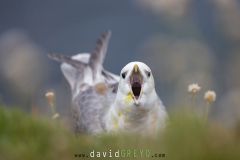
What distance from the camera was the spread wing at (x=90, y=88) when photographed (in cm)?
603

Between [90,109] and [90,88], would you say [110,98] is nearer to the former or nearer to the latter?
[90,109]

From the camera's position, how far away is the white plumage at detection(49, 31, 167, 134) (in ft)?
16.6

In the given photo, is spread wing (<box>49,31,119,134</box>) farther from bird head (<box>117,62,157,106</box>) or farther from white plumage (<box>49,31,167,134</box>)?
bird head (<box>117,62,157,106</box>)

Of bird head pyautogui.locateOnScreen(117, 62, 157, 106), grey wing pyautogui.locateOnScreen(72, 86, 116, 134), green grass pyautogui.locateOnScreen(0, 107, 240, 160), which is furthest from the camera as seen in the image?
grey wing pyautogui.locateOnScreen(72, 86, 116, 134)

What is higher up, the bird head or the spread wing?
the spread wing

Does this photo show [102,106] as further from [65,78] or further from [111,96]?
[65,78]

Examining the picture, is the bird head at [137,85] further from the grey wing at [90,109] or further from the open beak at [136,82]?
the grey wing at [90,109]

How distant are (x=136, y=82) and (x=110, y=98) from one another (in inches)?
41.6

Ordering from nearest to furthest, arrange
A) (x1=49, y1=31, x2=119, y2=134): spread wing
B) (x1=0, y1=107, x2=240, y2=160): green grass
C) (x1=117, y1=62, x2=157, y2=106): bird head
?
(x1=0, y1=107, x2=240, y2=160): green grass
(x1=117, y1=62, x2=157, y2=106): bird head
(x1=49, y1=31, x2=119, y2=134): spread wing

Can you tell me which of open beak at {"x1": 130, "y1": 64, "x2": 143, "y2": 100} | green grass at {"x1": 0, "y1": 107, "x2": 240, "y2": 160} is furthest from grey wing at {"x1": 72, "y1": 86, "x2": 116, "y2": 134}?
green grass at {"x1": 0, "y1": 107, "x2": 240, "y2": 160}

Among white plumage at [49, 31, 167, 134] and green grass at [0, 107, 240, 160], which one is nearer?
green grass at [0, 107, 240, 160]

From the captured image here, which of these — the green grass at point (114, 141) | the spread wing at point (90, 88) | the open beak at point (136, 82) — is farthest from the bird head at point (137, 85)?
the green grass at point (114, 141)

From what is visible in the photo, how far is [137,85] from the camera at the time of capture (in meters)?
5.18

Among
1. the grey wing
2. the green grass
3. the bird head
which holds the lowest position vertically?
the green grass
